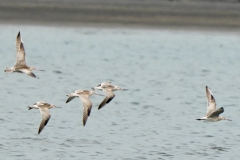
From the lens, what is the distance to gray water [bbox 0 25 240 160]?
18.9 meters

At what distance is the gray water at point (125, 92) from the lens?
18891 millimetres

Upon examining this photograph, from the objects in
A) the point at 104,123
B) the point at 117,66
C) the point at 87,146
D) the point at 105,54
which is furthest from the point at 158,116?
the point at 105,54

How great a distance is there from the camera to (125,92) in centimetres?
2834

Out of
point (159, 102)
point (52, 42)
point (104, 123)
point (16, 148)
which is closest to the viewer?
point (16, 148)

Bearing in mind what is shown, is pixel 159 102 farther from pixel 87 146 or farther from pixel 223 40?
pixel 223 40

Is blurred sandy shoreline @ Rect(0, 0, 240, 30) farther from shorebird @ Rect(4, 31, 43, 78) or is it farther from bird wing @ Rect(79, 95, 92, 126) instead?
bird wing @ Rect(79, 95, 92, 126)

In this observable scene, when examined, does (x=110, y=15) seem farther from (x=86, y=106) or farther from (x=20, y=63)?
(x=86, y=106)

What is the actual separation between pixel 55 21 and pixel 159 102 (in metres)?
22.4

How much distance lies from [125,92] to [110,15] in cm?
2097

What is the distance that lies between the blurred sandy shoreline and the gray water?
0.97m

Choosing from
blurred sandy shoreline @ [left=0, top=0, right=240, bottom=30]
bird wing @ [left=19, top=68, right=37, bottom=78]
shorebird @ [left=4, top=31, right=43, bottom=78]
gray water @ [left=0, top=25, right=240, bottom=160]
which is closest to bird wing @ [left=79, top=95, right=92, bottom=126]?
gray water @ [left=0, top=25, right=240, bottom=160]

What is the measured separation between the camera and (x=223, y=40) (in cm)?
5097

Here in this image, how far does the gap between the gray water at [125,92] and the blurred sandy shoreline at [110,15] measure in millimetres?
972

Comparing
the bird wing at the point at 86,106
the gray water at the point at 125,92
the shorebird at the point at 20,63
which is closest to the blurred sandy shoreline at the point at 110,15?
the gray water at the point at 125,92
